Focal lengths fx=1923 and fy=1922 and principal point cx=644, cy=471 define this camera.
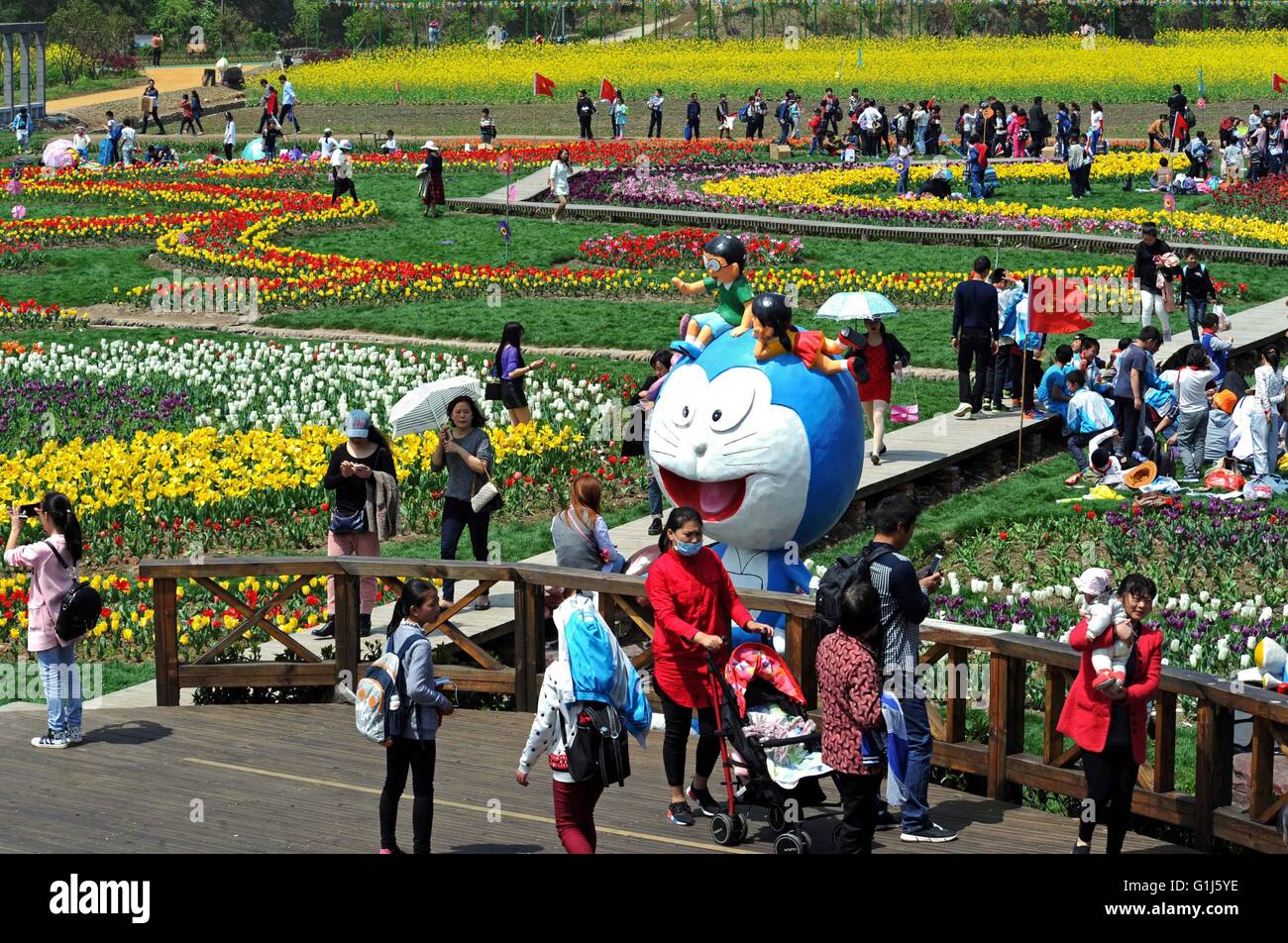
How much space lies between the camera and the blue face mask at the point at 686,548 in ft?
29.2

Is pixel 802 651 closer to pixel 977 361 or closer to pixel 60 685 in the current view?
pixel 60 685

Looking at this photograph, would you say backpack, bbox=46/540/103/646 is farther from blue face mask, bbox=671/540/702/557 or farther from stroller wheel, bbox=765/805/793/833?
stroller wheel, bbox=765/805/793/833

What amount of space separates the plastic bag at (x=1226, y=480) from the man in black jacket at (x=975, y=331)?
3073mm

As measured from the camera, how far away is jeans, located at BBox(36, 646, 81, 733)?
1052 cm

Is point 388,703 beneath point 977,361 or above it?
beneath

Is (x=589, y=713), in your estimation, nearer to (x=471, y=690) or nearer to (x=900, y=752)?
(x=900, y=752)

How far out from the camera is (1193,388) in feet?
57.9

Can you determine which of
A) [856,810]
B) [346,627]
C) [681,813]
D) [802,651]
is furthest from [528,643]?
[856,810]

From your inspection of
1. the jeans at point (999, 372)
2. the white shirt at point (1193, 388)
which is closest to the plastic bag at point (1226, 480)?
the white shirt at point (1193, 388)

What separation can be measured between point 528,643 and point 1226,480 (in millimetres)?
8243

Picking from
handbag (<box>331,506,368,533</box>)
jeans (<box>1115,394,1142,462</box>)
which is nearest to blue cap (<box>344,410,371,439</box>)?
handbag (<box>331,506,368,533</box>)

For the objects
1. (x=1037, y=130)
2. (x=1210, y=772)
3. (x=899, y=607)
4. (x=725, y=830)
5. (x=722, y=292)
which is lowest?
(x=725, y=830)

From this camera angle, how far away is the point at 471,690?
1153 centimetres
